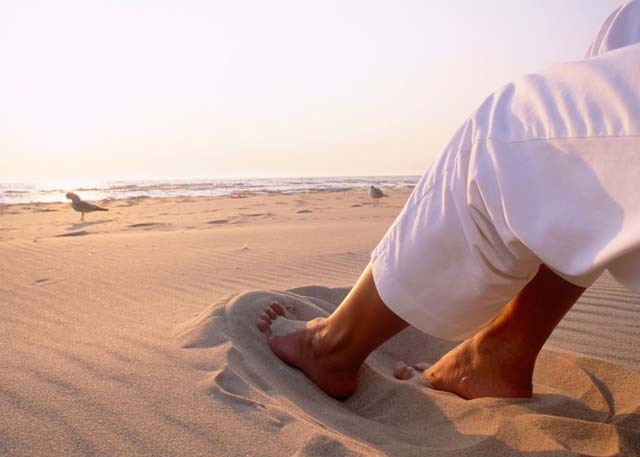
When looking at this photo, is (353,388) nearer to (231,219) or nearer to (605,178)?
(605,178)

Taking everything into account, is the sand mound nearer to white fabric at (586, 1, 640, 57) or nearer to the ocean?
white fabric at (586, 1, 640, 57)

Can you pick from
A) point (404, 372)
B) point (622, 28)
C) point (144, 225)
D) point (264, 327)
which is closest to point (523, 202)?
point (622, 28)

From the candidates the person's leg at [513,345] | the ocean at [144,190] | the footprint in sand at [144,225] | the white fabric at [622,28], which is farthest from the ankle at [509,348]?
the ocean at [144,190]

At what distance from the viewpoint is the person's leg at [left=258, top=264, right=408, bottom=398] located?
130cm

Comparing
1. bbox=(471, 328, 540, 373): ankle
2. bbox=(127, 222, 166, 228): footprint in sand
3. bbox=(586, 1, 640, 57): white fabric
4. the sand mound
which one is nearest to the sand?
the sand mound

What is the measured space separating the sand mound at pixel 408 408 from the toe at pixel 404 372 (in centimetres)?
3

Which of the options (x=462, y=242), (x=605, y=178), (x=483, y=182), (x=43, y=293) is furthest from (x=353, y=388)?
(x=43, y=293)

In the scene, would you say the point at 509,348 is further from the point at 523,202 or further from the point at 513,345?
the point at 523,202

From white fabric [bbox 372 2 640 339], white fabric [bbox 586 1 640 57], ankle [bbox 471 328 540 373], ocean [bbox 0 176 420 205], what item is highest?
white fabric [bbox 586 1 640 57]

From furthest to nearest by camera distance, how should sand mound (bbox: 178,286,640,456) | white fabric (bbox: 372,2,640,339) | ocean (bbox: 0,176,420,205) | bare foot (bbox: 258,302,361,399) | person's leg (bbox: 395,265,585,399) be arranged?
1. ocean (bbox: 0,176,420,205)
2. bare foot (bbox: 258,302,361,399)
3. person's leg (bbox: 395,265,585,399)
4. sand mound (bbox: 178,286,640,456)
5. white fabric (bbox: 372,2,640,339)

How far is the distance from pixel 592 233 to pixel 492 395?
0.79 metres

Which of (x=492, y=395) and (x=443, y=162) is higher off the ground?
(x=443, y=162)

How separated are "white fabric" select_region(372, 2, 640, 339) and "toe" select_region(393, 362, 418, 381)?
73 cm

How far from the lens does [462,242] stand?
Result: 1.04m
